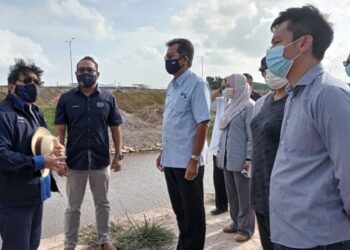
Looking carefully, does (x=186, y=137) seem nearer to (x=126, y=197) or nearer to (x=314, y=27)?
(x=314, y=27)

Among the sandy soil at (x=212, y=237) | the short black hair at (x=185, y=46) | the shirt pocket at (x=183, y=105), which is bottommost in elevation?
the sandy soil at (x=212, y=237)

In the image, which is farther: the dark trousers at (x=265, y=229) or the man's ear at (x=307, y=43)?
the dark trousers at (x=265, y=229)

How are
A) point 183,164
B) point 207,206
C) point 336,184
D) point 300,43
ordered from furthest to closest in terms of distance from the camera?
point 207,206
point 183,164
point 300,43
point 336,184

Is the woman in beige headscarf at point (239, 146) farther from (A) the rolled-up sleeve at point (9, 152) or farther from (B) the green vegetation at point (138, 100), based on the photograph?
(B) the green vegetation at point (138, 100)

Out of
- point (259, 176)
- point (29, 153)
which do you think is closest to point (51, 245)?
point (29, 153)

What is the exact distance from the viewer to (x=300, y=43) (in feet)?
6.10

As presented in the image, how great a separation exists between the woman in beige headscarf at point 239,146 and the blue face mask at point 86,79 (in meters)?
1.51

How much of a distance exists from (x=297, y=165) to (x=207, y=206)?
14.7 ft

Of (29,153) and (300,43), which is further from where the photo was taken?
(29,153)

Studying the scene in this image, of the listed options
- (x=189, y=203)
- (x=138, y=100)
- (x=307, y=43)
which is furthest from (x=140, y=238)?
(x=138, y=100)

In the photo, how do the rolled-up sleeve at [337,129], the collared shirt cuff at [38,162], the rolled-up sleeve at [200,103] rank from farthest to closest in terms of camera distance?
the rolled-up sleeve at [200,103], the collared shirt cuff at [38,162], the rolled-up sleeve at [337,129]

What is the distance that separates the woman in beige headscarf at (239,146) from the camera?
14.1 feet

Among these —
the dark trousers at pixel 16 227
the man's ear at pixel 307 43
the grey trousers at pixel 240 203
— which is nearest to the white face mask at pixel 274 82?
the man's ear at pixel 307 43

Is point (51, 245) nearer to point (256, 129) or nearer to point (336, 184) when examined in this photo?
point (256, 129)
